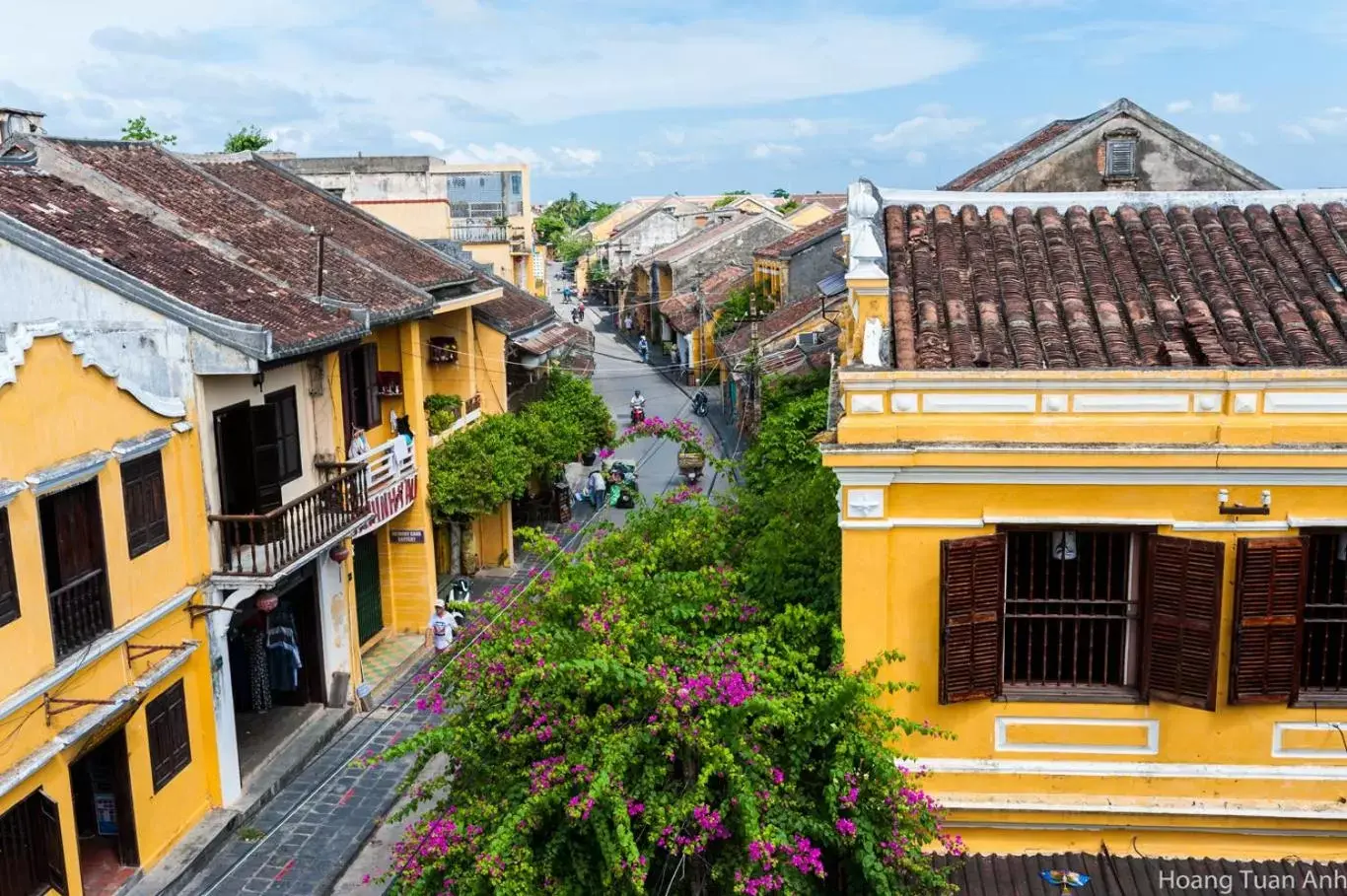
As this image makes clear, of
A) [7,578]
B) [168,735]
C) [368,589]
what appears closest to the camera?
[7,578]


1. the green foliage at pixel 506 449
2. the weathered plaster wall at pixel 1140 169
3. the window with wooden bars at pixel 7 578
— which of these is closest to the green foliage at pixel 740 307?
the green foliage at pixel 506 449

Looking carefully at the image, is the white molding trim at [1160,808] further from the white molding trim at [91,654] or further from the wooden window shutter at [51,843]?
the wooden window shutter at [51,843]

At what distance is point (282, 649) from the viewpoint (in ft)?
63.6

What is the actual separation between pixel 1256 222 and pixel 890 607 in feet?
19.4

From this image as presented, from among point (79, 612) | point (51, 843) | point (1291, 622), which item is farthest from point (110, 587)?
point (1291, 622)

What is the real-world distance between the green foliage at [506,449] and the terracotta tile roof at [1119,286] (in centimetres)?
1403

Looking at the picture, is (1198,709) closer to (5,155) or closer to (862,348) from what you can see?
(862,348)

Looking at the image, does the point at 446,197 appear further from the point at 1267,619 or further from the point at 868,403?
the point at 1267,619

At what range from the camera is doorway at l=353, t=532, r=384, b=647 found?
22.6 m

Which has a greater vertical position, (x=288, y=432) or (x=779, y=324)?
(x=779, y=324)

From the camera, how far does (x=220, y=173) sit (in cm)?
2489

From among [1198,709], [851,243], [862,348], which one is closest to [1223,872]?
[1198,709]

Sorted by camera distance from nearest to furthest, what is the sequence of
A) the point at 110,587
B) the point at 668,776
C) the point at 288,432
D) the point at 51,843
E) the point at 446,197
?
the point at 668,776, the point at 51,843, the point at 110,587, the point at 288,432, the point at 446,197

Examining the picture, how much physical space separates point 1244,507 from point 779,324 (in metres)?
28.1
